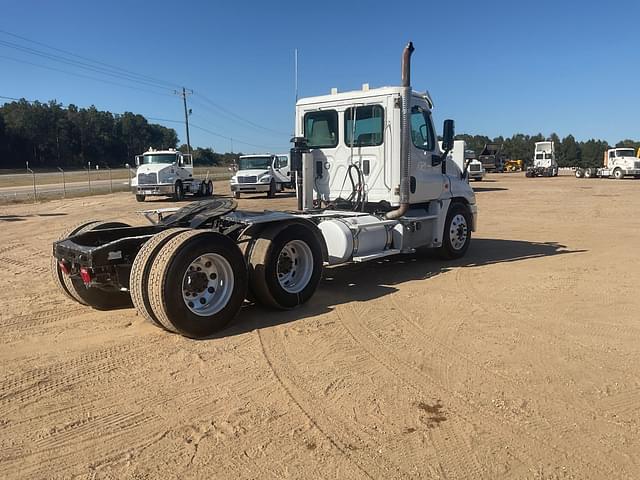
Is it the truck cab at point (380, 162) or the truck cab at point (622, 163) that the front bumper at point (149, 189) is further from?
the truck cab at point (622, 163)

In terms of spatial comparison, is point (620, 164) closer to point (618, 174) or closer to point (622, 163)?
point (622, 163)

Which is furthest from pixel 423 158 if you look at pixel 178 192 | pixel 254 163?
pixel 254 163

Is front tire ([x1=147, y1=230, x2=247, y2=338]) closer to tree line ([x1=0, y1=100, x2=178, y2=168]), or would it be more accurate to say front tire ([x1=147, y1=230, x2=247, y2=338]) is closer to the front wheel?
the front wheel

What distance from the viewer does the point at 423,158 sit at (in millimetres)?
8734

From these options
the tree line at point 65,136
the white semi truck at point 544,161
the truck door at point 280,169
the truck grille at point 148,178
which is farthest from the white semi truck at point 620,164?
the tree line at point 65,136

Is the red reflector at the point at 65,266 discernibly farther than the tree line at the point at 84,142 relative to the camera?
No

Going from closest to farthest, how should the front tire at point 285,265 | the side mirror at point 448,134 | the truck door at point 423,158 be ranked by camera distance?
1. the front tire at point 285,265
2. the truck door at point 423,158
3. the side mirror at point 448,134

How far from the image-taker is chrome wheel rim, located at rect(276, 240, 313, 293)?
21.0 feet

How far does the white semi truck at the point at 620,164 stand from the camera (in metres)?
42.7

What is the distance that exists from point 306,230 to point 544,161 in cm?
5085

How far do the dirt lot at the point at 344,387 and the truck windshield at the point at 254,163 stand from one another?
2182cm

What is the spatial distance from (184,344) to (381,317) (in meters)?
2.23

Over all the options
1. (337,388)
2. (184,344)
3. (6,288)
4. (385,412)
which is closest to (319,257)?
(184,344)

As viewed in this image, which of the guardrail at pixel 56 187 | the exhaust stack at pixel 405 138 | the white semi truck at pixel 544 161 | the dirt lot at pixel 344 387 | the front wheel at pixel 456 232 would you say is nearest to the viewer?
the dirt lot at pixel 344 387
